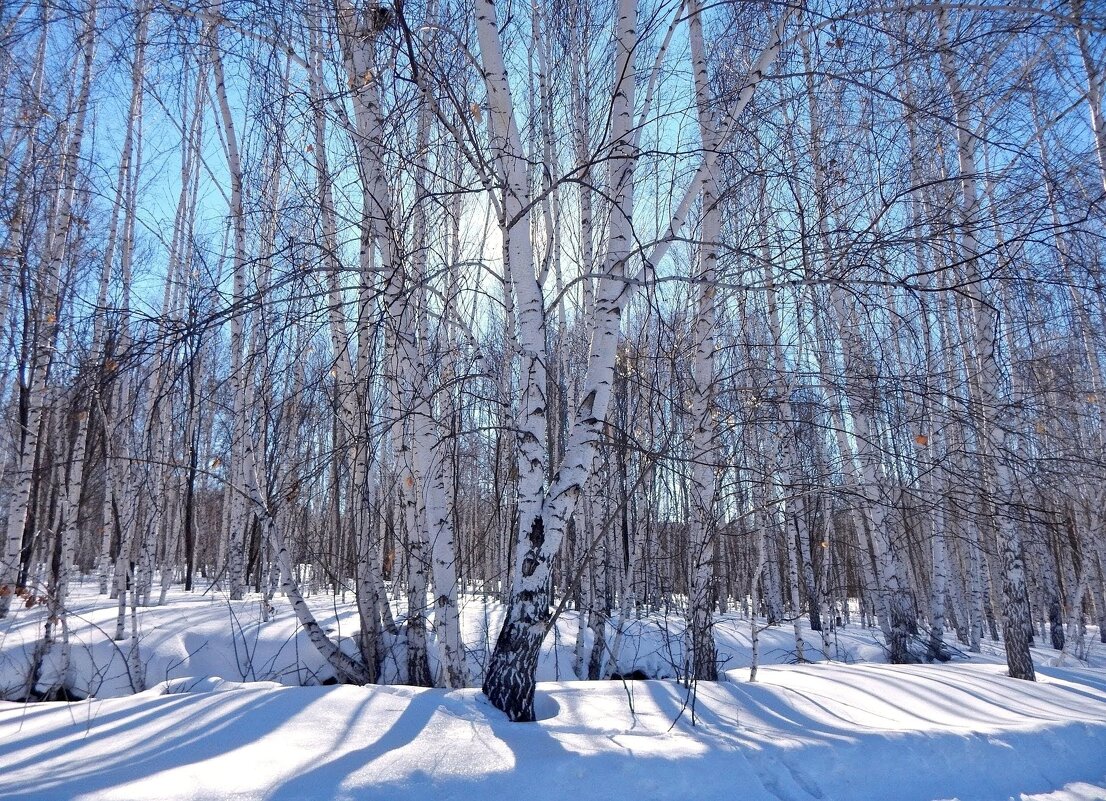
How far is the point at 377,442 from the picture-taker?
4711mm

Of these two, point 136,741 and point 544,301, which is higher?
point 544,301

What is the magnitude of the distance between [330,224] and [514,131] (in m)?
2.83

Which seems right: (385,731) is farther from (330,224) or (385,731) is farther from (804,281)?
(330,224)

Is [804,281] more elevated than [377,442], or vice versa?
[804,281]

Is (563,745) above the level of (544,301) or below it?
below

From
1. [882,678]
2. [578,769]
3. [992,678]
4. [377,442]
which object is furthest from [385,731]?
[992,678]

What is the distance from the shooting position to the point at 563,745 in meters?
3.10

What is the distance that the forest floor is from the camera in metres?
2.65

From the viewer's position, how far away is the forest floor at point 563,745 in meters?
2.65

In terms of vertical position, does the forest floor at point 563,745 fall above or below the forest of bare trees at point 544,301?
below

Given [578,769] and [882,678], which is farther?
[882,678]

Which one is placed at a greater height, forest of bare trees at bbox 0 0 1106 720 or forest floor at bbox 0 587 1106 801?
forest of bare trees at bbox 0 0 1106 720

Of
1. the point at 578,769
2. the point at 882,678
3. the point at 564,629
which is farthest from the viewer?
the point at 564,629

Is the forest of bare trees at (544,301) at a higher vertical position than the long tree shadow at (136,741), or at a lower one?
higher
